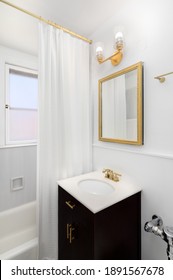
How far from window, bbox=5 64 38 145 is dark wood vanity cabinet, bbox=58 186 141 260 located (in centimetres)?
124

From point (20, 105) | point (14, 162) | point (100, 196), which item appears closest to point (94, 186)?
point (100, 196)

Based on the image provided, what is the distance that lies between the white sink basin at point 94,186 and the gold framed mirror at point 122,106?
16.7 inches

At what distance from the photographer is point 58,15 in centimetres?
123

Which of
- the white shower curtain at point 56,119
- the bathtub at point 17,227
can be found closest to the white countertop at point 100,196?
the white shower curtain at point 56,119

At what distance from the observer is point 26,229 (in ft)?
5.64

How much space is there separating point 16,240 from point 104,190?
1297 millimetres

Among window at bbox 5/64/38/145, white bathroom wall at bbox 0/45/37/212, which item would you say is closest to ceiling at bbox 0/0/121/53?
white bathroom wall at bbox 0/45/37/212

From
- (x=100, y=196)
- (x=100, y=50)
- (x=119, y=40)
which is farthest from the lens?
(x=100, y=50)

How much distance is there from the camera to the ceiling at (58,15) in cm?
113

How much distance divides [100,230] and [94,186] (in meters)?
0.46

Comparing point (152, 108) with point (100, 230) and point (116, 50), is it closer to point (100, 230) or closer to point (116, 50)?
point (116, 50)

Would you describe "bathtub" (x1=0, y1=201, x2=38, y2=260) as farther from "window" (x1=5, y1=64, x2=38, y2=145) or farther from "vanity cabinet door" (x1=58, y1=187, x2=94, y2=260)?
"window" (x1=5, y1=64, x2=38, y2=145)
